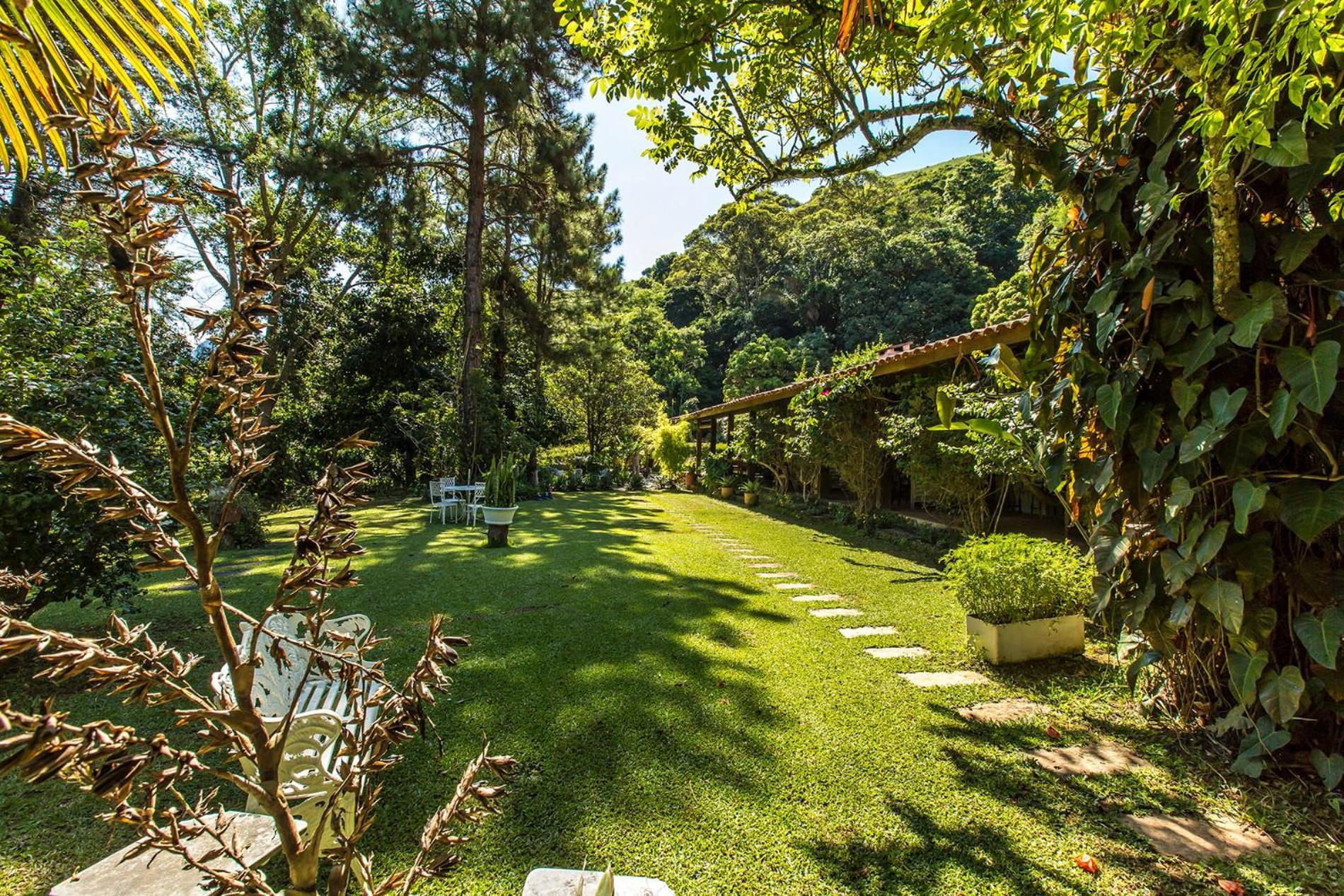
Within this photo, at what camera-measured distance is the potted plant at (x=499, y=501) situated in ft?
27.2

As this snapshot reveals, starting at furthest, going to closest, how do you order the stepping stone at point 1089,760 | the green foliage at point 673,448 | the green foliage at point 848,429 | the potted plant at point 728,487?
1. the green foliage at point 673,448
2. the potted plant at point 728,487
3. the green foliage at point 848,429
4. the stepping stone at point 1089,760

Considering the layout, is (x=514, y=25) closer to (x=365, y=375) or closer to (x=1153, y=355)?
(x=365, y=375)

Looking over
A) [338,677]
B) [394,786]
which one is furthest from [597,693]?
[338,677]

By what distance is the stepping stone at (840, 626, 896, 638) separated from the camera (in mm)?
4648

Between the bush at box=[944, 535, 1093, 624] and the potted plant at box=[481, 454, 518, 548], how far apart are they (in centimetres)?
591

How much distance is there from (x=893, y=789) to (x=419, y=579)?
207 inches

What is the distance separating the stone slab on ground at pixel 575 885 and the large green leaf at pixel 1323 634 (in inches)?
104

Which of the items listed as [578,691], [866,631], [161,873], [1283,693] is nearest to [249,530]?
[578,691]

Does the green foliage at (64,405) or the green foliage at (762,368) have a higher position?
the green foliage at (762,368)

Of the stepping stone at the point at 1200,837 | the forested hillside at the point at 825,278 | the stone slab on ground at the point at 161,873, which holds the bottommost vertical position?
the stepping stone at the point at 1200,837

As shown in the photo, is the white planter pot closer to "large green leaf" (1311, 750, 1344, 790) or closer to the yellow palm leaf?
the yellow palm leaf

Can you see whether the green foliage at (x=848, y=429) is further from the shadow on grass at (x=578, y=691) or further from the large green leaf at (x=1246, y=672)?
the large green leaf at (x=1246, y=672)

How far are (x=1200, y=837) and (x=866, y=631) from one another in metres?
2.44

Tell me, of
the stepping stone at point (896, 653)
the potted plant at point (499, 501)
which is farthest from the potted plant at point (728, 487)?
the stepping stone at point (896, 653)
